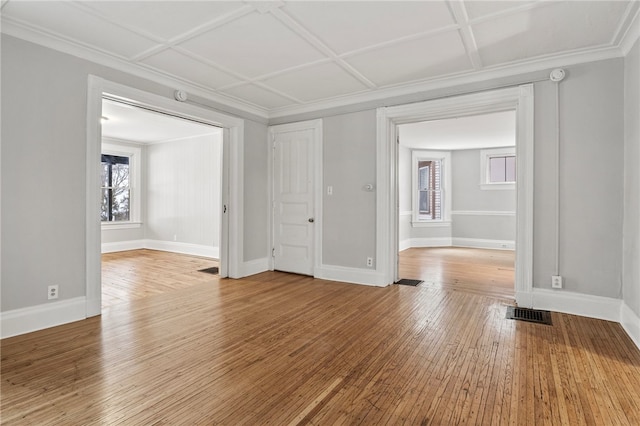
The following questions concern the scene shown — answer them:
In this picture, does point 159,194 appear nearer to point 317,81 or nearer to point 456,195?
point 317,81

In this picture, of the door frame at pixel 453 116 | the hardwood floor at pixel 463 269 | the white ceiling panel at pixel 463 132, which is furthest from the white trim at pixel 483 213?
the door frame at pixel 453 116

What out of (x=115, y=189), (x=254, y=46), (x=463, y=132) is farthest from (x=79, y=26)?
(x=463, y=132)

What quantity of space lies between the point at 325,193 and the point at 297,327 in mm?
2351

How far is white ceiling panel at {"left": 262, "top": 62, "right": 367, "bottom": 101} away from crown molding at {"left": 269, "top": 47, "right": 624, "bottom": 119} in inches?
7.7

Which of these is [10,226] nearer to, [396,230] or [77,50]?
[77,50]

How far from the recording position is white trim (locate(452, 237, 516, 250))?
822cm

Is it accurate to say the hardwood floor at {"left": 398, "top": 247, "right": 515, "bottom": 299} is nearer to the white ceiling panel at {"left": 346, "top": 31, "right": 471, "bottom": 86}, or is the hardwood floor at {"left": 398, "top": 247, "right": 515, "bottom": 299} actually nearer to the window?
the white ceiling panel at {"left": 346, "top": 31, "right": 471, "bottom": 86}

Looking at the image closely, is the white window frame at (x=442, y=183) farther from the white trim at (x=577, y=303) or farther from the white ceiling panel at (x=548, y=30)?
the white ceiling panel at (x=548, y=30)

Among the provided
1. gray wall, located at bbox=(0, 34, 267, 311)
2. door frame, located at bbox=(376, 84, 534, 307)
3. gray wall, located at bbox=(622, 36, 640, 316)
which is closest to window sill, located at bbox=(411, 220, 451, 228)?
door frame, located at bbox=(376, 84, 534, 307)

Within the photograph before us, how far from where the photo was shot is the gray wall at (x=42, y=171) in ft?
8.78

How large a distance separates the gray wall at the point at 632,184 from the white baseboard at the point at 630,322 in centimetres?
5

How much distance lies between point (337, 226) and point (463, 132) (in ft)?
12.5

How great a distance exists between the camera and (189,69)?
11.7 ft

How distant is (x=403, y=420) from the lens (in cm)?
166
